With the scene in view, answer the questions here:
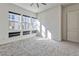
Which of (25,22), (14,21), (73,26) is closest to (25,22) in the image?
(25,22)

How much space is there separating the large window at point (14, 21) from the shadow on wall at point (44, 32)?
7.67 ft

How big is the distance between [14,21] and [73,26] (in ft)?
13.1

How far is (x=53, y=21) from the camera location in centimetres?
676

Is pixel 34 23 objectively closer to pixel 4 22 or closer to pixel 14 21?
pixel 14 21

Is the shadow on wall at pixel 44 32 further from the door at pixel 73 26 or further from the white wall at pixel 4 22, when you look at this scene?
the white wall at pixel 4 22

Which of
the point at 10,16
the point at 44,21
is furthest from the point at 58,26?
the point at 10,16

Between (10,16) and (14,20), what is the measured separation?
1.64 feet

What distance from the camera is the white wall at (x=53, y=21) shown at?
633 cm

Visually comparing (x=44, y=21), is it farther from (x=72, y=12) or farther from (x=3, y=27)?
(x=3, y=27)

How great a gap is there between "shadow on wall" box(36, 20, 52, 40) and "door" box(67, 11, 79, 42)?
1560 millimetres

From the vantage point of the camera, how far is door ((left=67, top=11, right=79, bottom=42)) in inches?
233

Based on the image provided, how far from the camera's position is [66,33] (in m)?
6.48

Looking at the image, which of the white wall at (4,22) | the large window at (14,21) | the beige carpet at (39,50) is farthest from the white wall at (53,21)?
the white wall at (4,22)

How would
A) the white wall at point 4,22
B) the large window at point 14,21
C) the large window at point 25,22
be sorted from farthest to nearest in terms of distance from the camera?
the large window at point 25,22 → the large window at point 14,21 → the white wall at point 4,22
